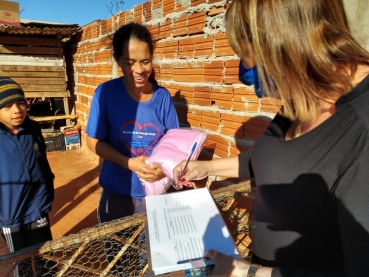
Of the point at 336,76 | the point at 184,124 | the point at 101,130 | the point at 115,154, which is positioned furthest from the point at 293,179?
the point at 184,124

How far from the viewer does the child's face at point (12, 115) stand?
76.9 inches

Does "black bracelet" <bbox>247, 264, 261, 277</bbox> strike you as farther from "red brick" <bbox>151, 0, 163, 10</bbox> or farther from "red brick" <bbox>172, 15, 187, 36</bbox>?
"red brick" <bbox>151, 0, 163, 10</bbox>

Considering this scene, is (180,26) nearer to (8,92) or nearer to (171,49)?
(171,49)

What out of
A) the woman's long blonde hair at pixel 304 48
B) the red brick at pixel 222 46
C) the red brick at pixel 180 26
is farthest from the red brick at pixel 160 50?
the woman's long blonde hair at pixel 304 48

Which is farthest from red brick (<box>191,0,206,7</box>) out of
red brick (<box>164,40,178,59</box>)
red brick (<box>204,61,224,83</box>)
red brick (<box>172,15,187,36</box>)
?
red brick (<box>204,61,224,83</box>)

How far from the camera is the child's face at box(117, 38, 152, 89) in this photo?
5.45 feet

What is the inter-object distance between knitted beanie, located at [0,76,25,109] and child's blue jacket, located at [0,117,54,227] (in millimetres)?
199

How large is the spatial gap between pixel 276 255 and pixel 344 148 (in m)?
0.49

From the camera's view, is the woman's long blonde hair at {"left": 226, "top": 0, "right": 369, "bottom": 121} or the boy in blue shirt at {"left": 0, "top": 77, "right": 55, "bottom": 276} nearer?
the woman's long blonde hair at {"left": 226, "top": 0, "right": 369, "bottom": 121}

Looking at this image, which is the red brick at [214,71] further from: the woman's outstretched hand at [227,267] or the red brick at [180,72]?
the woman's outstretched hand at [227,267]

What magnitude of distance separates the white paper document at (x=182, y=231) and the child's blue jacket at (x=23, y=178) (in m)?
1.31

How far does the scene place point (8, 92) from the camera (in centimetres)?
199

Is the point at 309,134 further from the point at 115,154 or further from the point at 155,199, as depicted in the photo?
the point at 115,154

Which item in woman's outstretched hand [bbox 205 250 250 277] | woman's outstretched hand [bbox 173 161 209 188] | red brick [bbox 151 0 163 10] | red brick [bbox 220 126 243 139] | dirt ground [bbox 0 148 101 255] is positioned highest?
red brick [bbox 151 0 163 10]
